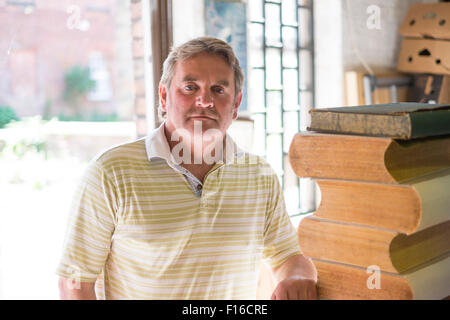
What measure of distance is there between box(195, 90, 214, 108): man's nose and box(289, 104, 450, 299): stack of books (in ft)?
1.56

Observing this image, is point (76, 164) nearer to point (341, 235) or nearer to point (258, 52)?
point (258, 52)

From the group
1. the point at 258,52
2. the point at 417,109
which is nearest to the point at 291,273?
the point at 417,109

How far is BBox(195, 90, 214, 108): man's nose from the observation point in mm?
1318

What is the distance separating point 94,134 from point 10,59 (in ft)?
1.80

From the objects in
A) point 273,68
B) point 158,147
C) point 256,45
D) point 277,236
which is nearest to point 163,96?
point 158,147

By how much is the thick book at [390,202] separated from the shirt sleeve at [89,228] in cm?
62

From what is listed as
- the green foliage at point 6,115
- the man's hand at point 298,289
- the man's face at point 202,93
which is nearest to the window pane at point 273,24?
the green foliage at point 6,115

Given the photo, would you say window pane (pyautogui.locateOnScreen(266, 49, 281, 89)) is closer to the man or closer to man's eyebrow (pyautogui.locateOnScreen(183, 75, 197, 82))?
the man

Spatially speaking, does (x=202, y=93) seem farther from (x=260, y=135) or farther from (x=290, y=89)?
(x=290, y=89)

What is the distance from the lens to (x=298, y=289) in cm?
97

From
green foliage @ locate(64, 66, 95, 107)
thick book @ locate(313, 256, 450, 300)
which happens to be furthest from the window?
thick book @ locate(313, 256, 450, 300)

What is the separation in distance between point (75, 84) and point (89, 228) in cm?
153

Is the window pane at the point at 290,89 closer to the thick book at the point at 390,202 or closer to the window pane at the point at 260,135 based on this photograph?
the window pane at the point at 260,135

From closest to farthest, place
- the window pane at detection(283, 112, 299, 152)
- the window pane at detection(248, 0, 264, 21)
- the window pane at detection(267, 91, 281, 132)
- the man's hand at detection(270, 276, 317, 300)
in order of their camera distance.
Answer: the man's hand at detection(270, 276, 317, 300), the window pane at detection(248, 0, 264, 21), the window pane at detection(267, 91, 281, 132), the window pane at detection(283, 112, 299, 152)
